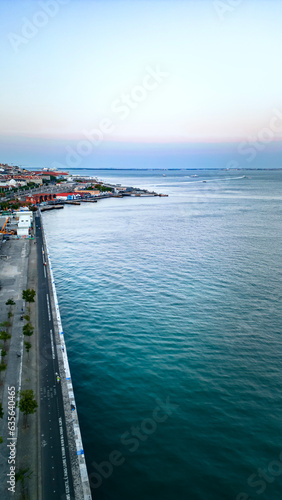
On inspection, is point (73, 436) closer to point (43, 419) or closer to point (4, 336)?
point (43, 419)

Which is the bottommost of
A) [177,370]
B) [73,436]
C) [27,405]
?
[177,370]

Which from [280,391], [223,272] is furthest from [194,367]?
[223,272]

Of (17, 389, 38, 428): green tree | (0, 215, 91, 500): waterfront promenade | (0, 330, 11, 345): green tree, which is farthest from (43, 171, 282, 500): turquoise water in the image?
(0, 330, 11, 345): green tree

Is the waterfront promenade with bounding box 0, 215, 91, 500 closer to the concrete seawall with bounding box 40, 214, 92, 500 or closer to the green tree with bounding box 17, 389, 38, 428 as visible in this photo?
the concrete seawall with bounding box 40, 214, 92, 500

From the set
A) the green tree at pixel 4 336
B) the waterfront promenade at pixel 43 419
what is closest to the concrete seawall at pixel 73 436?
the waterfront promenade at pixel 43 419

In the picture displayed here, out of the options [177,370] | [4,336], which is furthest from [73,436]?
[4,336]

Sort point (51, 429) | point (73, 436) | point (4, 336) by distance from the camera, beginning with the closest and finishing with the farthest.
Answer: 1. point (73, 436)
2. point (51, 429)
3. point (4, 336)
